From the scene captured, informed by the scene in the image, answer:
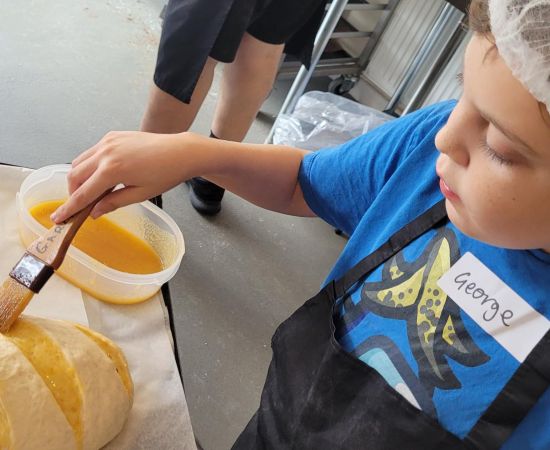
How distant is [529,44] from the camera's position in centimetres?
37

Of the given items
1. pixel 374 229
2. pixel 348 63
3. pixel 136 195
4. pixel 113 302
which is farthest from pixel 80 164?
pixel 348 63

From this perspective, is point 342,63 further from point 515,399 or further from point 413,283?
point 515,399

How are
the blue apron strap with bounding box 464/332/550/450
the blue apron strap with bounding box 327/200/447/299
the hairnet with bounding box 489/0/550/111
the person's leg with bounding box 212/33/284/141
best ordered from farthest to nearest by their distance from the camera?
the person's leg with bounding box 212/33/284/141 → the blue apron strap with bounding box 327/200/447/299 → the blue apron strap with bounding box 464/332/550/450 → the hairnet with bounding box 489/0/550/111

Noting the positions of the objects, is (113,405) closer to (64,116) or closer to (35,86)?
(64,116)

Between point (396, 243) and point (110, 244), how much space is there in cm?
39

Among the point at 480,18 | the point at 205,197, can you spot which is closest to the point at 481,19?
the point at 480,18

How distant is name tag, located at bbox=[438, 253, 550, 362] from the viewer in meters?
0.50

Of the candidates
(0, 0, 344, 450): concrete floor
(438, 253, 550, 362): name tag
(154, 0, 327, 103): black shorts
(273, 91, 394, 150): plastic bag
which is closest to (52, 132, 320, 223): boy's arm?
(438, 253, 550, 362): name tag

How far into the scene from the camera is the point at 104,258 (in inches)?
27.7

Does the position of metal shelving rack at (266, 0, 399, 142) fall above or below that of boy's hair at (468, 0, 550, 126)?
below

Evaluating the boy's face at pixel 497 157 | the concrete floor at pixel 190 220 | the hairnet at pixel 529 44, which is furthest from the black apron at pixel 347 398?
the concrete floor at pixel 190 220

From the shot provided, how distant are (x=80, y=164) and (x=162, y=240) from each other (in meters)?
0.21

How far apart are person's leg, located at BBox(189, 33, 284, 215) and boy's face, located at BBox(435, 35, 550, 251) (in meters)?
0.98

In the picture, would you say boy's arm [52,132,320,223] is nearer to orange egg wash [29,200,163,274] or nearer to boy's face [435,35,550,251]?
orange egg wash [29,200,163,274]
